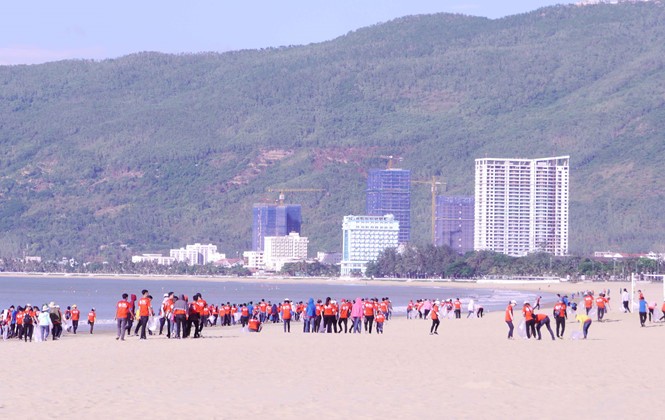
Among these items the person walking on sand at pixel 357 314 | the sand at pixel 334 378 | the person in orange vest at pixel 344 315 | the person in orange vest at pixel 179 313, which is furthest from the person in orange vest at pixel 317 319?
the person in orange vest at pixel 179 313

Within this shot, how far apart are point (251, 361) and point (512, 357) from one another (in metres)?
5.16

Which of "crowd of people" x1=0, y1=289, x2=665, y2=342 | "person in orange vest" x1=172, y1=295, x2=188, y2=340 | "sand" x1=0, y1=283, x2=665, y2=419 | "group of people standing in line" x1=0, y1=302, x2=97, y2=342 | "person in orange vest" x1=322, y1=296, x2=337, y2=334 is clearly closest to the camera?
"sand" x1=0, y1=283, x2=665, y2=419

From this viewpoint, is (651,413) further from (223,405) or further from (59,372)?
(59,372)

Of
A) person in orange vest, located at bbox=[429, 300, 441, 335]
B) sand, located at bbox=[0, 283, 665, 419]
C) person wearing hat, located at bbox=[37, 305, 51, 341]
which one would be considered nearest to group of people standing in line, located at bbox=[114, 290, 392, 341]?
sand, located at bbox=[0, 283, 665, 419]

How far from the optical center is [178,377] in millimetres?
22797

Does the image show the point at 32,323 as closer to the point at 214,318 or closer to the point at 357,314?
the point at 357,314

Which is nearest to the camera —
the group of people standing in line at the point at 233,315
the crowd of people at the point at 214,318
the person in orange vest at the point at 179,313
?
the group of people standing in line at the point at 233,315

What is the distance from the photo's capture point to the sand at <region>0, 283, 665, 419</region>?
1866 cm

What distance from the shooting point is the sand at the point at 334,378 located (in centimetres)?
1866

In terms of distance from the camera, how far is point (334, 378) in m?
22.8

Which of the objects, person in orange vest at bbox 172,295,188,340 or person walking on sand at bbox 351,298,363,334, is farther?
person walking on sand at bbox 351,298,363,334

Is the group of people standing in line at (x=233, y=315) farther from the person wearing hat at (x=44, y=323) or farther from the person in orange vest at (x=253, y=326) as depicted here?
the person wearing hat at (x=44, y=323)

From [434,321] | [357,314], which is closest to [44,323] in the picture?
[357,314]

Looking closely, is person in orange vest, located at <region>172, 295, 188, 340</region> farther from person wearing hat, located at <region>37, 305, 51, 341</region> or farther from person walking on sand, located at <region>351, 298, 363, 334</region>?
person walking on sand, located at <region>351, 298, 363, 334</region>
